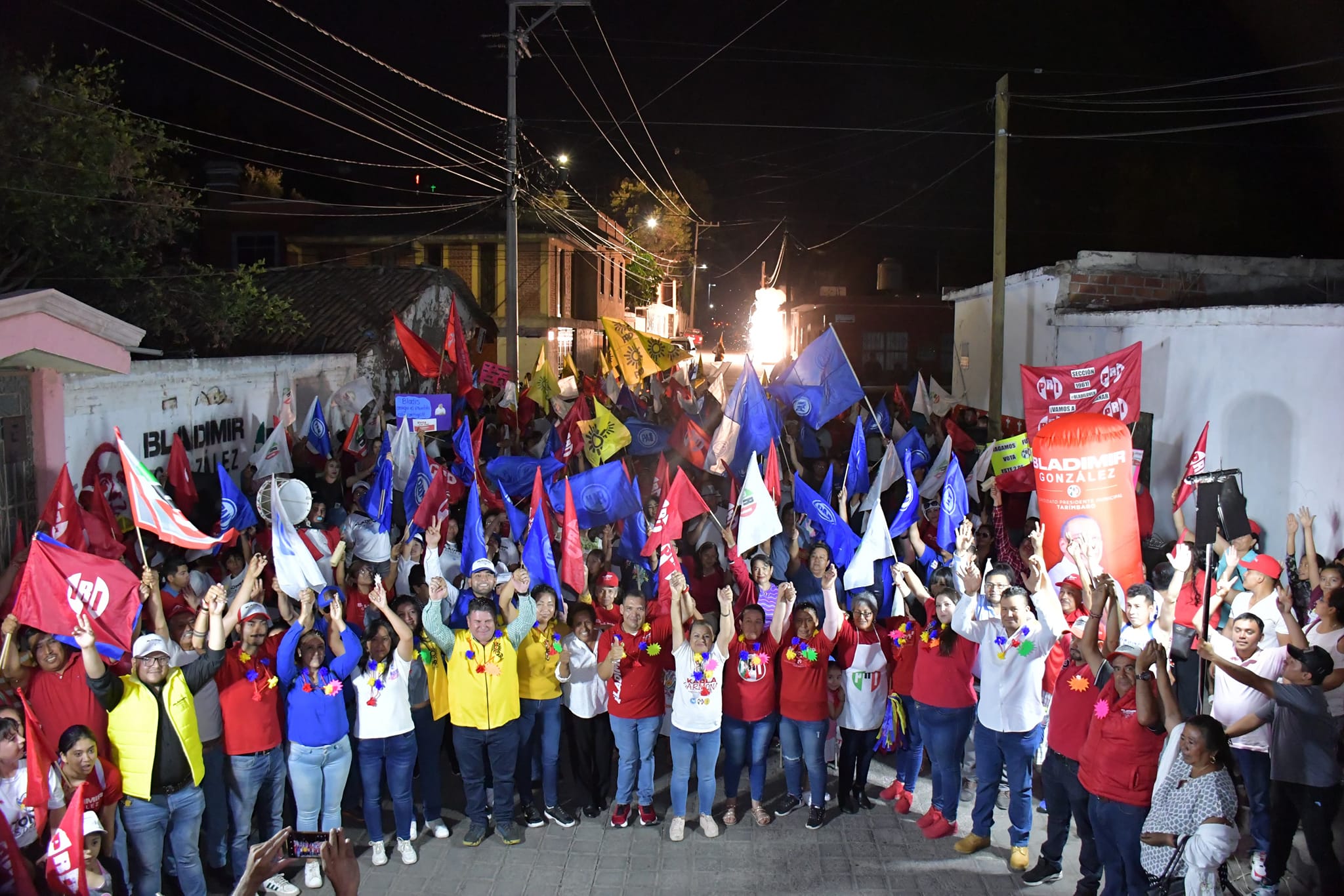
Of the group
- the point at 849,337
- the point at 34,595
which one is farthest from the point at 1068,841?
the point at 849,337

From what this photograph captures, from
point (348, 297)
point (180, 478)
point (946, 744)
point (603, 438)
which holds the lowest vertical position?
point (946, 744)

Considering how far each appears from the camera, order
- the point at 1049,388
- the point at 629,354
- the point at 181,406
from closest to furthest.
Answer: the point at 1049,388 → the point at 181,406 → the point at 629,354

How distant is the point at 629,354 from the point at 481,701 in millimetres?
8535

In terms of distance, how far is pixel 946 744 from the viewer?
6.65 metres

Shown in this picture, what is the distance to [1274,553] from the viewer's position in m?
9.00

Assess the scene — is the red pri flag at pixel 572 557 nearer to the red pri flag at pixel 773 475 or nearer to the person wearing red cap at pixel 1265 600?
the red pri flag at pixel 773 475

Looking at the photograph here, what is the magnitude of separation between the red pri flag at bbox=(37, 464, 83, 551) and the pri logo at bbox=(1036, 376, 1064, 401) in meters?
8.74

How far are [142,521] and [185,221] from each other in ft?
25.9

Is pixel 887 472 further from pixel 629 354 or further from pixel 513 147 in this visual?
pixel 513 147

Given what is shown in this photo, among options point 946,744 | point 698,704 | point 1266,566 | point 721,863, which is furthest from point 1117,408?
point 721,863

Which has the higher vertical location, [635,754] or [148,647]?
[148,647]

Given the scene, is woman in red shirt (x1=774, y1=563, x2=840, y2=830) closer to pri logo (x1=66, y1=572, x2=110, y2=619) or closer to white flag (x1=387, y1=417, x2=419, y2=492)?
pri logo (x1=66, y1=572, x2=110, y2=619)

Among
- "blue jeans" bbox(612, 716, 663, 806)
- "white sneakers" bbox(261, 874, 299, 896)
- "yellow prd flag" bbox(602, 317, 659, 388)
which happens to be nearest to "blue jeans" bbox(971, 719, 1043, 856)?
"blue jeans" bbox(612, 716, 663, 806)

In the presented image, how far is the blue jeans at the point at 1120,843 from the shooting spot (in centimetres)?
Answer: 535
